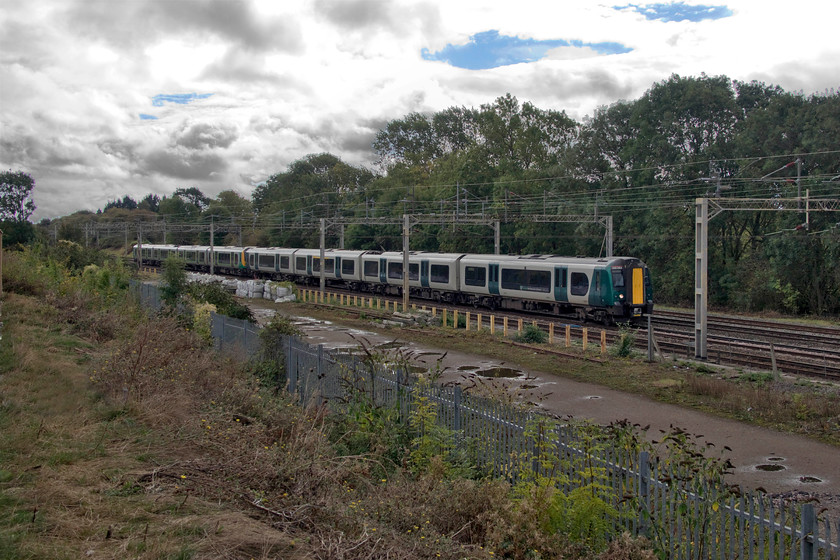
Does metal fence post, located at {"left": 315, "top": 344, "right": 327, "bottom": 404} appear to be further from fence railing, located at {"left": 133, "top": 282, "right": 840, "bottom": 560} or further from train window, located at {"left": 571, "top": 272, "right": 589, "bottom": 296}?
train window, located at {"left": 571, "top": 272, "right": 589, "bottom": 296}

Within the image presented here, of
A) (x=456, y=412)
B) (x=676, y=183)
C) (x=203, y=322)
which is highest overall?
(x=676, y=183)

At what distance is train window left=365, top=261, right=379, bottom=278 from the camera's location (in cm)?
3738

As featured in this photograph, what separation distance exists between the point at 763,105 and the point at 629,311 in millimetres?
20067

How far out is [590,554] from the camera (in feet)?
16.7

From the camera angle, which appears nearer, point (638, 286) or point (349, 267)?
point (638, 286)

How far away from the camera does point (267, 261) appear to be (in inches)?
1901

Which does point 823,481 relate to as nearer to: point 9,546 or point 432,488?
point 432,488

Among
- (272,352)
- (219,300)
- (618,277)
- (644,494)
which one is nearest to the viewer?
(644,494)

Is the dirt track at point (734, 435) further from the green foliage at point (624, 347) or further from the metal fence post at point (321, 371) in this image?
the green foliage at point (624, 347)

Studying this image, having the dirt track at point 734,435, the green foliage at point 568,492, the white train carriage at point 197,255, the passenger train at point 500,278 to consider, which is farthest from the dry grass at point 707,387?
the white train carriage at point 197,255

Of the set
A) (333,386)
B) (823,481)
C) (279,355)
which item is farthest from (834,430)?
(279,355)

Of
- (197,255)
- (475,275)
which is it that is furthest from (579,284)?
(197,255)

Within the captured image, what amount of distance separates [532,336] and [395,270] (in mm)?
16144

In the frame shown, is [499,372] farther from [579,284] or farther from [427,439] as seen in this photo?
[579,284]
